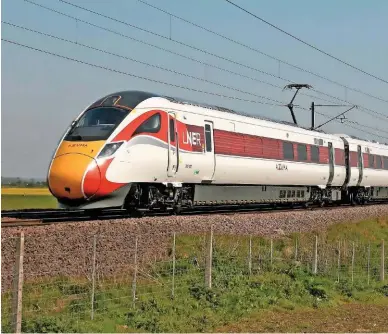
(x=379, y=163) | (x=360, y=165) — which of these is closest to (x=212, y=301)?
(x=360, y=165)

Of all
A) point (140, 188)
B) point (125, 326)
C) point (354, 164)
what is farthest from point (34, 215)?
point (354, 164)

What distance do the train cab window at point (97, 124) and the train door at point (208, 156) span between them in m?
3.84

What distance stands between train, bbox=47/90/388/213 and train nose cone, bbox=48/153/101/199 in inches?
1.0

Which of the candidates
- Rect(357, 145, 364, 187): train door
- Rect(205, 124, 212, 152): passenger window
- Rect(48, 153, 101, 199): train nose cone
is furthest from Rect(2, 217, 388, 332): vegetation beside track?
Rect(357, 145, 364, 187): train door

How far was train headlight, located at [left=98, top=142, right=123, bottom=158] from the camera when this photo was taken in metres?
16.6

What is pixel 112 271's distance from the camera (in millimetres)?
12422

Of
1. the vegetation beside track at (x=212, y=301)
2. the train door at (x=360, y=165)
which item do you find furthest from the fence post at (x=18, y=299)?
the train door at (x=360, y=165)

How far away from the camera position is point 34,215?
19.4 m

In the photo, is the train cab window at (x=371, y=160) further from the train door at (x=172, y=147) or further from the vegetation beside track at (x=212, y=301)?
the train door at (x=172, y=147)

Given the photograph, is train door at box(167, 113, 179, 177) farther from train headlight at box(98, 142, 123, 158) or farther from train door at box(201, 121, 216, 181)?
train headlight at box(98, 142, 123, 158)

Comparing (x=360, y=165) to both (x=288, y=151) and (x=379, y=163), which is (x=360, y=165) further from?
(x=288, y=151)

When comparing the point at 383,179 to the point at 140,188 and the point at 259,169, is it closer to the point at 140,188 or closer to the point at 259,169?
the point at 259,169

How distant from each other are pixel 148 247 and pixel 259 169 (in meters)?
11.0

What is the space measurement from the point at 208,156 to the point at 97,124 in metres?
4.49
